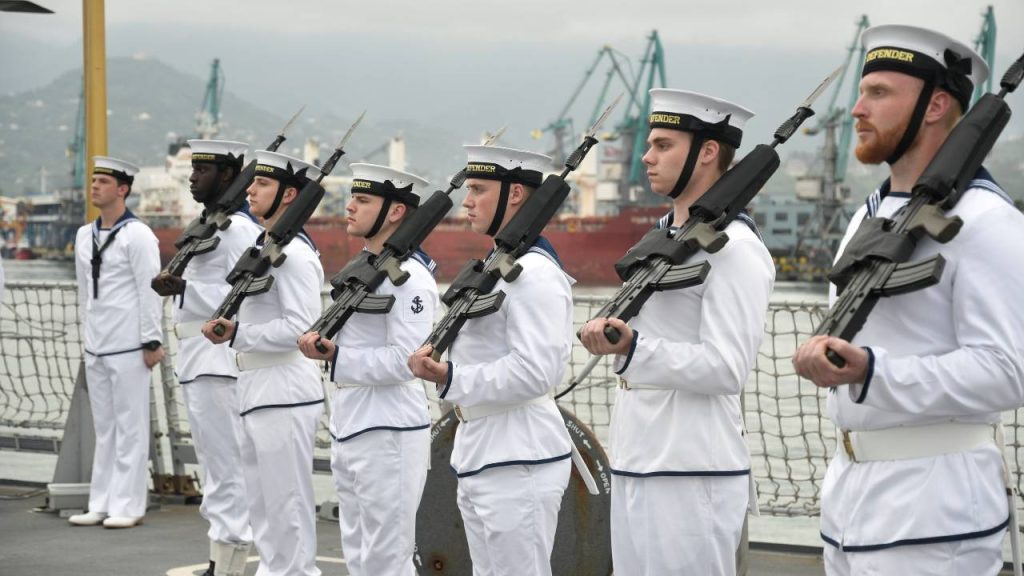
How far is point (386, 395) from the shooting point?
4.88 m

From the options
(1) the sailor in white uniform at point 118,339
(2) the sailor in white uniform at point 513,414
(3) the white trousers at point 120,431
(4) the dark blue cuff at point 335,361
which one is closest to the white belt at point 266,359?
(4) the dark blue cuff at point 335,361

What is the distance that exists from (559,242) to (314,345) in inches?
1475

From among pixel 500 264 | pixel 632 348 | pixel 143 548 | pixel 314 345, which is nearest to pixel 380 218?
pixel 314 345

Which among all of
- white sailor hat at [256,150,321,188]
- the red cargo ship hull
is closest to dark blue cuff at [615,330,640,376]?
white sailor hat at [256,150,321,188]

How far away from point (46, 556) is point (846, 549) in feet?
15.3

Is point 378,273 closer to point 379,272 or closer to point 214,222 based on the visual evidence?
point 379,272

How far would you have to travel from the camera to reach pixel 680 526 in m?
3.46

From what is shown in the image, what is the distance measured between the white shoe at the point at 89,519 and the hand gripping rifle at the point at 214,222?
1.63 m

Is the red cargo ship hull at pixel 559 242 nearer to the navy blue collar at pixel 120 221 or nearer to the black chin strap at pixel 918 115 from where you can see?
the navy blue collar at pixel 120 221

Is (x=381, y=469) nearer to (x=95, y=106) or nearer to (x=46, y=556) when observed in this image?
(x=46, y=556)

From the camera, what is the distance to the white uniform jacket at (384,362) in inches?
189

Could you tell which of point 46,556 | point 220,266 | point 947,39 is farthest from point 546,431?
point 46,556

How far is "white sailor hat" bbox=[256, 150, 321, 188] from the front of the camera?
18.7ft

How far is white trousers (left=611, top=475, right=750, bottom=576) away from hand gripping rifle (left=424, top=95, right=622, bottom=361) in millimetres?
821
